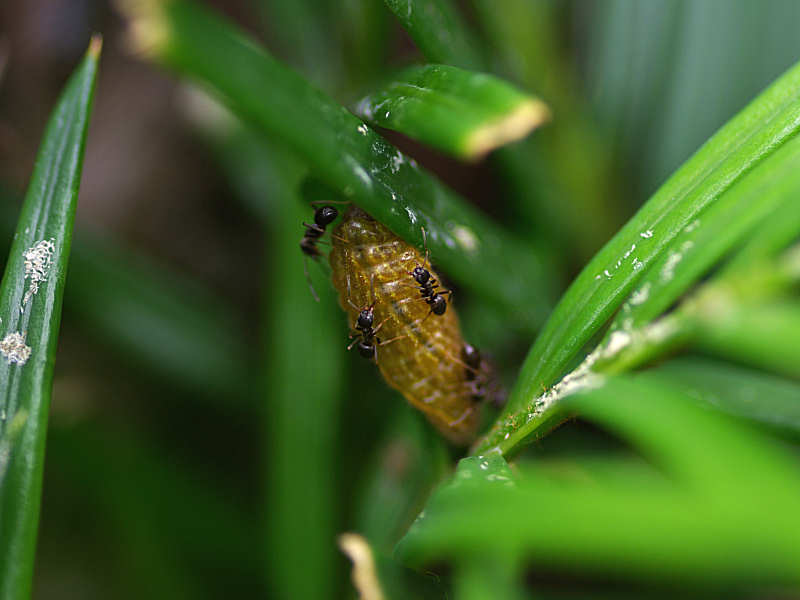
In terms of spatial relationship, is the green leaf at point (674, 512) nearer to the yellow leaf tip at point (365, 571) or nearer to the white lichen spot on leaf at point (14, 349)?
the yellow leaf tip at point (365, 571)

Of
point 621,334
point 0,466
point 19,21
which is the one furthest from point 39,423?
point 19,21

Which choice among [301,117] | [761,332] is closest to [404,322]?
[301,117]

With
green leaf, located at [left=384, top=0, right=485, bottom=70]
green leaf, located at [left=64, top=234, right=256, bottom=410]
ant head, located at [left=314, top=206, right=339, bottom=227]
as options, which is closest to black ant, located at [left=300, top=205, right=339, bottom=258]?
ant head, located at [left=314, top=206, right=339, bottom=227]

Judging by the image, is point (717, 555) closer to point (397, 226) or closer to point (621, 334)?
point (621, 334)

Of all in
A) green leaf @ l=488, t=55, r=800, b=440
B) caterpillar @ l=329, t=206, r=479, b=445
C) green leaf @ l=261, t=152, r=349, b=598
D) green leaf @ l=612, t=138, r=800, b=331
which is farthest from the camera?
green leaf @ l=261, t=152, r=349, b=598

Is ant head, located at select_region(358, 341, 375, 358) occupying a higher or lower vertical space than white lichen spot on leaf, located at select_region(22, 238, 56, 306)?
lower

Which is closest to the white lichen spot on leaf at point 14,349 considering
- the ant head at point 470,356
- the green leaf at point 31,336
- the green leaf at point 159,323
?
the green leaf at point 31,336

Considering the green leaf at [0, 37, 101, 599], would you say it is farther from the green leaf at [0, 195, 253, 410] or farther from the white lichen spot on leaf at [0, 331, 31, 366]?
the green leaf at [0, 195, 253, 410]

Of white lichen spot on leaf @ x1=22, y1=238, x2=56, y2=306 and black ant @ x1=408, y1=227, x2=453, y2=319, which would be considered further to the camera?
black ant @ x1=408, y1=227, x2=453, y2=319
